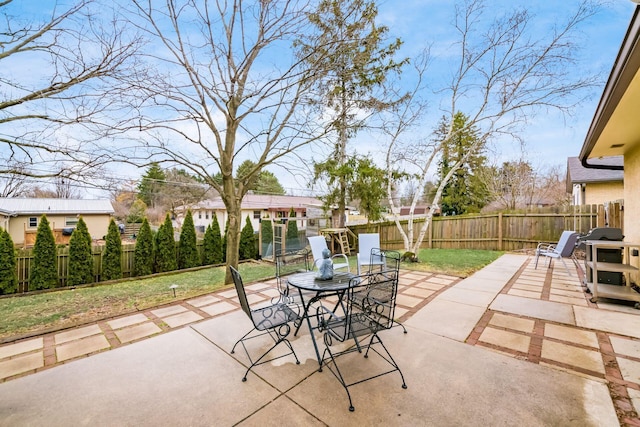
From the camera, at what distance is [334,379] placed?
6.87 ft

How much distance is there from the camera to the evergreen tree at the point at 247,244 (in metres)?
9.86

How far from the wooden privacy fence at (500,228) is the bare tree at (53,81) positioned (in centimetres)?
864

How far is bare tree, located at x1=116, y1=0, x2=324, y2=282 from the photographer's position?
4488 millimetres

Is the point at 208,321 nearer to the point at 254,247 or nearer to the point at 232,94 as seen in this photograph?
the point at 232,94

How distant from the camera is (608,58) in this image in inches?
186

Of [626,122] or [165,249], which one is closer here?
[626,122]

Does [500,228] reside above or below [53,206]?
below

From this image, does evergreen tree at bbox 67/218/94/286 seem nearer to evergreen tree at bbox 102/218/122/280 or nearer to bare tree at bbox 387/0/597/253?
evergreen tree at bbox 102/218/122/280

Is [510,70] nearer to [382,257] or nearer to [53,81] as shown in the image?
[382,257]

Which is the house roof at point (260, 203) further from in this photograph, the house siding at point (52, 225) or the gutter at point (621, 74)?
the gutter at point (621, 74)

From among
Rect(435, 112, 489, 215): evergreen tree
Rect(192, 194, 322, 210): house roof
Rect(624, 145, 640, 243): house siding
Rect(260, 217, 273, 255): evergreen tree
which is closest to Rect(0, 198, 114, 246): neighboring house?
Rect(192, 194, 322, 210): house roof

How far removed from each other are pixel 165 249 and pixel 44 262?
8.24ft

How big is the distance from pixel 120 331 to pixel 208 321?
0.93 meters

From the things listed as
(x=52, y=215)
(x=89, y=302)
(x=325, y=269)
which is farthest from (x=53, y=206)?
(x=325, y=269)
